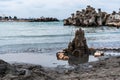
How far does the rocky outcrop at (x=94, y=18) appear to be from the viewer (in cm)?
12103

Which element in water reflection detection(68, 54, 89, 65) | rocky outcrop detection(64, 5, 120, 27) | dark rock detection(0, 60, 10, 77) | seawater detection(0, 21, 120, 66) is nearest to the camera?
dark rock detection(0, 60, 10, 77)

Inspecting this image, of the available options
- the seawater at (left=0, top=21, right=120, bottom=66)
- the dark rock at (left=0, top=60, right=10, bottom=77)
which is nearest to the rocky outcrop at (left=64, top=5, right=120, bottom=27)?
the seawater at (left=0, top=21, right=120, bottom=66)

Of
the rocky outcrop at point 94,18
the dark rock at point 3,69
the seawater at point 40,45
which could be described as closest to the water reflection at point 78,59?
the seawater at point 40,45

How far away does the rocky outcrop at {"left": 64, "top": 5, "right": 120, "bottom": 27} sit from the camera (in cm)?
12103

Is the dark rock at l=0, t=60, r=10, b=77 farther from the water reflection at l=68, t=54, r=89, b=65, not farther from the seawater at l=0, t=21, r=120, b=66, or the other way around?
the water reflection at l=68, t=54, r=89, b=65

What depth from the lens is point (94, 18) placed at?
398 feet

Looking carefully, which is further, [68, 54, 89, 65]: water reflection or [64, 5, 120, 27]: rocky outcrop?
[64, 5, 120, 27]: rocky outcrop

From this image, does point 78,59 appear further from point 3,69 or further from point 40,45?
point 40,45

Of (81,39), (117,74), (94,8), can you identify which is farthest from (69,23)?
(117,74)

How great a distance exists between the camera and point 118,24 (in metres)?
118

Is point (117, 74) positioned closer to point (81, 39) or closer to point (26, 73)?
point (26, 73)

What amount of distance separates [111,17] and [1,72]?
11230 centimetres

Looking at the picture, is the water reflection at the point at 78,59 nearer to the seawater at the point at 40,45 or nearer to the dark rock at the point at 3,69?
the seawater at the point at 40,45

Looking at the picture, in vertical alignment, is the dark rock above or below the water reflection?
above
